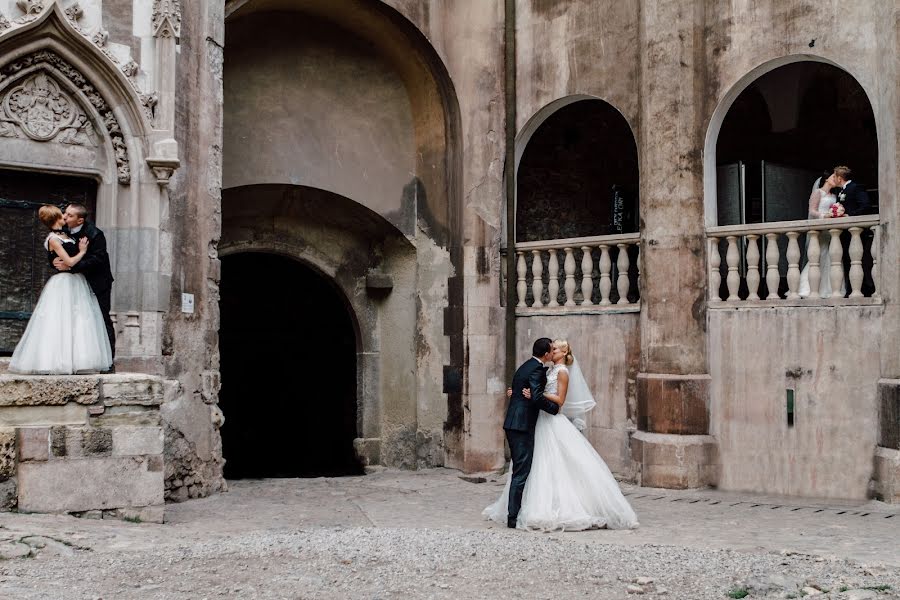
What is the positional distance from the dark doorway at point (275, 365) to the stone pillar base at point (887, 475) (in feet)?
28.8

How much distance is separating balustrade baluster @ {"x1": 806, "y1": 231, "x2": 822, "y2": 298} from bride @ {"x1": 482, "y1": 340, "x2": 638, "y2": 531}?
11.1 ft

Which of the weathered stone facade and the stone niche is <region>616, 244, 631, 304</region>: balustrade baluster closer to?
the weathered stone facade

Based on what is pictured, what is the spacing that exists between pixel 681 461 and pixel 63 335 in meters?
6.36

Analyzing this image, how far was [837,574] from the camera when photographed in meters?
6.76

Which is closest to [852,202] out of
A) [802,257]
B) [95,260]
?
[802,257]

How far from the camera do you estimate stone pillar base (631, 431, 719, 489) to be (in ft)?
36.8

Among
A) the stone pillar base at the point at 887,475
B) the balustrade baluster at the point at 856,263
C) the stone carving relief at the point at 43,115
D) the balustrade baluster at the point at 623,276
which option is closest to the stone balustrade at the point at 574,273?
the balustrade baluster at the point at 623,276

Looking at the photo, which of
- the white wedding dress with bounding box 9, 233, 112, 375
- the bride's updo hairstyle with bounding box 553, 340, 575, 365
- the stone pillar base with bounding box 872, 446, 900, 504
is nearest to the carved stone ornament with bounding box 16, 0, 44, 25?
the white wedding dress with bounding box 9, 233, 112, 375

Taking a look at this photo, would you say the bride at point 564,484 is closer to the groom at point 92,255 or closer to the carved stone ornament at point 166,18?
the groom at point 92,255

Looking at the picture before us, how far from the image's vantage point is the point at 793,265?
10.9m

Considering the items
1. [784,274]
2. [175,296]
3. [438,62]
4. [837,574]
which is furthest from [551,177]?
[837,574]

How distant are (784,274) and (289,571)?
7.74 meters

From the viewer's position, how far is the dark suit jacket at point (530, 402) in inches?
346

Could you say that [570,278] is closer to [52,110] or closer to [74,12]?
[52,110]
